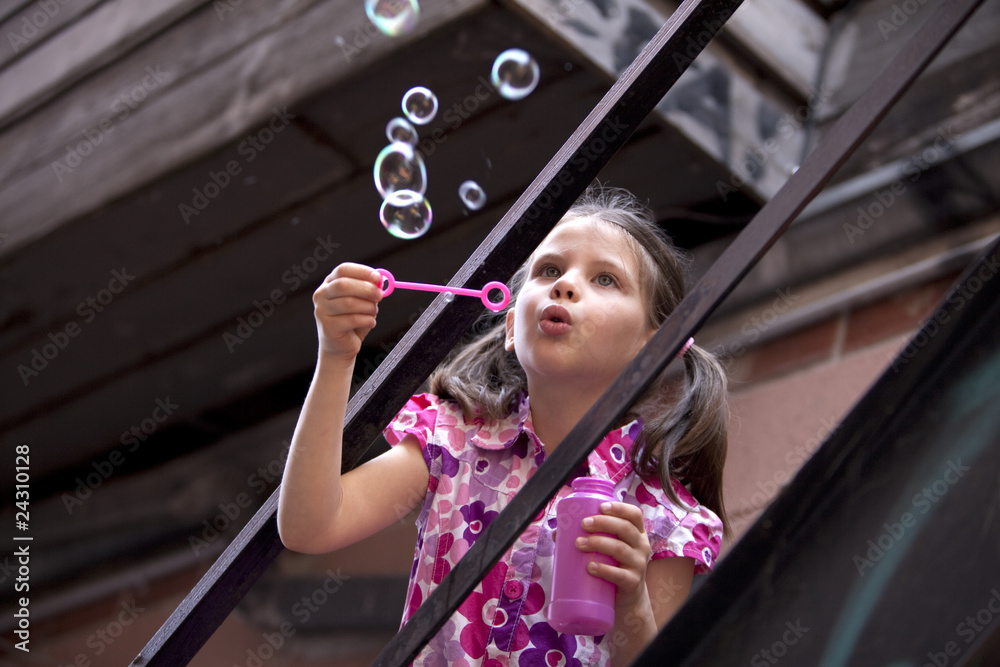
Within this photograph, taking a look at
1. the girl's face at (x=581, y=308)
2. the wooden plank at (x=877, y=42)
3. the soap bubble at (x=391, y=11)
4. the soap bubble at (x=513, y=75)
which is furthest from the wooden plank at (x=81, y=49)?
the wooden plank at (x=877, y=42)

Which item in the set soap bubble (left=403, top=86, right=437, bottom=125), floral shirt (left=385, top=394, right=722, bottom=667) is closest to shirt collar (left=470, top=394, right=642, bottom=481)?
floral shirt (left=385, top=394, right=722, bottom=667)

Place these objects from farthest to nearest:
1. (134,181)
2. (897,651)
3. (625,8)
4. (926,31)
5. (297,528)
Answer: (134,181) < (625,8) < (297,528) < (926,31) < (897,651)

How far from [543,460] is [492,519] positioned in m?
0.10

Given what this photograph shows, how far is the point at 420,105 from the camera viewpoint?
1.35 meters

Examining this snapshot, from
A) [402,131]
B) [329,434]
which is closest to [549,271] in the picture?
[329,434]

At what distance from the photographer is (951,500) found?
64 cm

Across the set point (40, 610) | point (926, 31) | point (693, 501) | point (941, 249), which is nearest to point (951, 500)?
point (926, 31)

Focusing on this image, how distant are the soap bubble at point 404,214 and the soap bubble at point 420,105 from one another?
0.12 meters

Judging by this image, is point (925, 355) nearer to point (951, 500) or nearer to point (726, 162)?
point (951, 500)

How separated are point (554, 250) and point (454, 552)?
376 millimetres

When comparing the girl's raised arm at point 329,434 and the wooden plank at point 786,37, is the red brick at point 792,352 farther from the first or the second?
the girl's raised arm at point 329,434

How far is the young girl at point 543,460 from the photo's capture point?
3.14 ft

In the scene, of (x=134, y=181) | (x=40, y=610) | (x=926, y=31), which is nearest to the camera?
(x=926, y=31)

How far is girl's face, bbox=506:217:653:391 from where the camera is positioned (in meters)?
1.07
